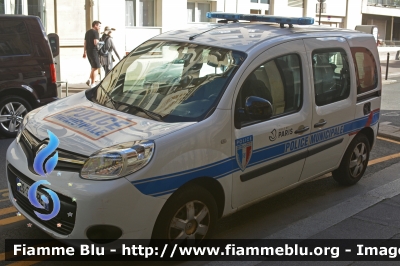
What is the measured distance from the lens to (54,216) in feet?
13.3

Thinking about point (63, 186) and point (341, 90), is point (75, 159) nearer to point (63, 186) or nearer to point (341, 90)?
point (63, 186)

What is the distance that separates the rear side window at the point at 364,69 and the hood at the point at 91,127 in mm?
2689

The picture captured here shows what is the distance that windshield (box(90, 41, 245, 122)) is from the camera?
466cm

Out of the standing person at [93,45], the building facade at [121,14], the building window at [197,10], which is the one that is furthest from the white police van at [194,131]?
the building window at [197,10]

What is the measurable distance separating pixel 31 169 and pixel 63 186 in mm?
433

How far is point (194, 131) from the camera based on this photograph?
4336 mm

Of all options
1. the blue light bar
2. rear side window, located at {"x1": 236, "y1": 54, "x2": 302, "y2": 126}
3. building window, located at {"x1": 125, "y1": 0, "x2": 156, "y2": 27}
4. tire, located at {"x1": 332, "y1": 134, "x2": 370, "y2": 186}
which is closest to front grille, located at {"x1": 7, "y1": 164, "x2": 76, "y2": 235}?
rear side window, located at {"x1": 236, "y1": 54, "x2": 302, "y2": 126}

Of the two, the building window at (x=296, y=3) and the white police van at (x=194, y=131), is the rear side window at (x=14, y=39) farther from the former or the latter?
the building window at (x=296, y=3)

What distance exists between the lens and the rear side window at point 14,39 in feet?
27.9

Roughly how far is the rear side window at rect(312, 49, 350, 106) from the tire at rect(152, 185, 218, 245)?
179cm

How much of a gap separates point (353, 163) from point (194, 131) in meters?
2.84

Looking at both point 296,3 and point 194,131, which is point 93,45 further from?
point 296,3

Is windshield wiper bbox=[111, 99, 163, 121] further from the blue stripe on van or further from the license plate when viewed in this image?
the license plate

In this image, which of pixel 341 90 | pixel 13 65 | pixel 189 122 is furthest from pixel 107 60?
pixel 189 122
